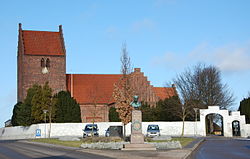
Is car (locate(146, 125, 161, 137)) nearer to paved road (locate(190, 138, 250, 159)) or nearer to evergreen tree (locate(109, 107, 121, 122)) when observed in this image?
evergreen tree (locate(109, 107, 121, 122))

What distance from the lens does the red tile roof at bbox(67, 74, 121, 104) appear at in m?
65.9

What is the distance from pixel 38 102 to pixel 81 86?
44.4 ft

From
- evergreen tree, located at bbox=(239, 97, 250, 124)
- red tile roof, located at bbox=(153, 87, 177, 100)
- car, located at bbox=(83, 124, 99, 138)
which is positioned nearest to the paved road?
car, located at bbox=(83, 124, 99, 138)

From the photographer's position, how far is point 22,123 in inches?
2237

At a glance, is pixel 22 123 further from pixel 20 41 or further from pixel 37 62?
pixel 20 41

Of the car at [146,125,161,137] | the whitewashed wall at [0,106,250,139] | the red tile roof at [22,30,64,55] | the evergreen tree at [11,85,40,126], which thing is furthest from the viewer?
the red tile roof at [22,30,64,55]

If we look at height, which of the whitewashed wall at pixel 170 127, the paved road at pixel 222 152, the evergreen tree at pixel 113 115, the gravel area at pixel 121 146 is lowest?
the paved road at pixel 222 152

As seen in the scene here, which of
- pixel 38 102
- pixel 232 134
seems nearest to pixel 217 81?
pixel 232 134

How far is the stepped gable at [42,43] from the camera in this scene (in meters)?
62.8

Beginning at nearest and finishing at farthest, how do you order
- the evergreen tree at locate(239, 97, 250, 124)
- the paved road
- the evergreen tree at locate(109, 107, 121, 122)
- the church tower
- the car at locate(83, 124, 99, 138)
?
the paved road → the car at locate(83, 124, 99, 138) → the evergreen tree at locate(239, 97, 250, 124) → the evergreen tree at locate(109, 107, 121, 122) → the church tower

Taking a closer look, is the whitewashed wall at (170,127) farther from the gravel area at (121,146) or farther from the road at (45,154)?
the road at (45,154)

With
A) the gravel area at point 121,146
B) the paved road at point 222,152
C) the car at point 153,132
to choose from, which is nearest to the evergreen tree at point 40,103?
the car at point 153,132

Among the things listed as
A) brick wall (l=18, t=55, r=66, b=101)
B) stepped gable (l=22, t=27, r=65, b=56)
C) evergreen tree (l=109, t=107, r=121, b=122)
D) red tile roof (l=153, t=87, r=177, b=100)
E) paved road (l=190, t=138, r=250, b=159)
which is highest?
stepped gable (l=22, t=27, r=65, b=56)

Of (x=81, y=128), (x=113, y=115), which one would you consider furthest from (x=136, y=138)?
(x=113, y=115)
